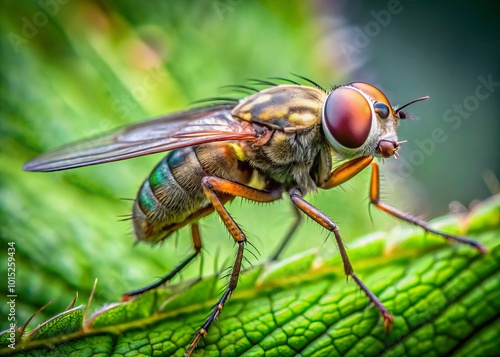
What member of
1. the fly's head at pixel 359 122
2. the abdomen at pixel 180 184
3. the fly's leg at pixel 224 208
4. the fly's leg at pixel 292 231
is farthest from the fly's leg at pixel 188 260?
the fly's head at pixel 359 122

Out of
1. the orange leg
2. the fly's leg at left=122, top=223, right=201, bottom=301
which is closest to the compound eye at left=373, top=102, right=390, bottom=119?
the orange leg

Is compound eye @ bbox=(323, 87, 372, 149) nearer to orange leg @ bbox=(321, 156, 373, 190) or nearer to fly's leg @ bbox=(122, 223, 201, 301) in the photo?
orange leg @ bbox=(321, 156, 373, 190)

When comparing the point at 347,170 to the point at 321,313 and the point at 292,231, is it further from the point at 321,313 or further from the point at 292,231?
the point at 321,313

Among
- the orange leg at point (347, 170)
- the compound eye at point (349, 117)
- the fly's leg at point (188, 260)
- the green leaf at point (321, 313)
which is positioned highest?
the compound eye at point (349, 117)

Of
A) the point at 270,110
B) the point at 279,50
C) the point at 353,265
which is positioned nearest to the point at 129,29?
the point at 279,50

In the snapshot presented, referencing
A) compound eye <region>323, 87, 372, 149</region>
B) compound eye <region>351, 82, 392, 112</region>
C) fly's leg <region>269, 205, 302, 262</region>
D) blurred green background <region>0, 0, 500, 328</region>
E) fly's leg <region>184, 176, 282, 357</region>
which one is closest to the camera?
fly's leg <region>184, 176, 282, 357</region>

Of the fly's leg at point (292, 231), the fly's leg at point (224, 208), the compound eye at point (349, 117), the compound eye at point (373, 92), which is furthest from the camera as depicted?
the fly's leg at point (292, 231)

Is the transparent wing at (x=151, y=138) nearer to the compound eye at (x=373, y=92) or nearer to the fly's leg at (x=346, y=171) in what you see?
the fly's leg at (x=346, y=171)
